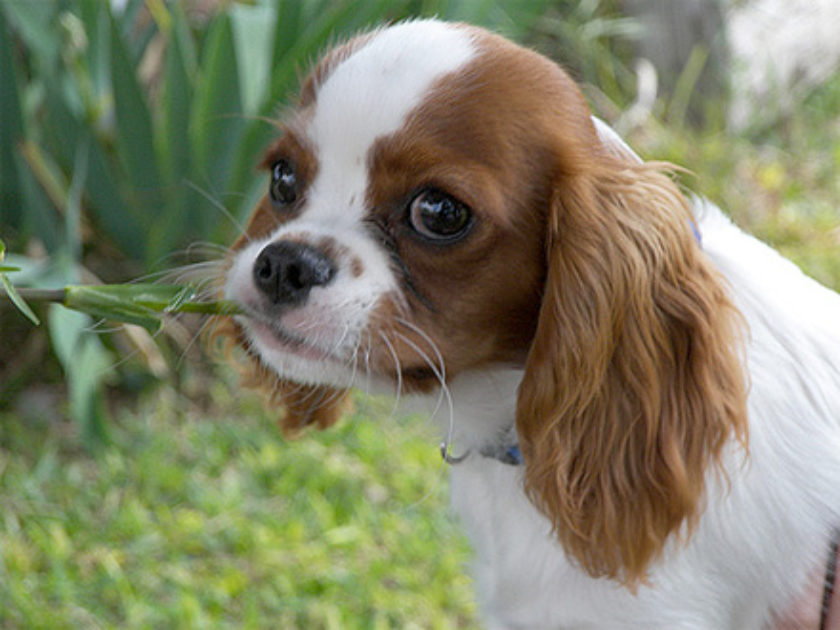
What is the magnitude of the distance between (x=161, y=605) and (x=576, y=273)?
5.18 ft

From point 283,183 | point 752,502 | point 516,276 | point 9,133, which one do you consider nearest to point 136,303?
point 283,183

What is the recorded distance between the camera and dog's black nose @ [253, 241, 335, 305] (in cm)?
152

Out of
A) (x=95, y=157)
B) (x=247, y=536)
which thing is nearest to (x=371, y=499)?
(x=247, y=536)

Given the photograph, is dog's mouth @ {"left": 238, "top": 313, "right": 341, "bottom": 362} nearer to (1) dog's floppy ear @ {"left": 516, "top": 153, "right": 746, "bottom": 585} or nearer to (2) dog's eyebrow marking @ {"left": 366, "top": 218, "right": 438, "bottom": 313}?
(2) dog's eyebrow marking @ {"left": 366, "top": 218, "right": 438, "bottom": 313}

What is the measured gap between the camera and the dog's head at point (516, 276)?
60.6 inches

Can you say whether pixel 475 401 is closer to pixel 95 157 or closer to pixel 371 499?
pixel 371 499

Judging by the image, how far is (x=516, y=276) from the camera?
1620mm

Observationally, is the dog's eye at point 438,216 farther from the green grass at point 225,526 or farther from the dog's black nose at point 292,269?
the green grass at point 225,526

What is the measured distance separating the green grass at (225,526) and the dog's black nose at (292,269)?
1272 mm

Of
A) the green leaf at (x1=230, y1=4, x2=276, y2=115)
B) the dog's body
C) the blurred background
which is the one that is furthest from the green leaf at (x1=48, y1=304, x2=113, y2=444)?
the dog's body

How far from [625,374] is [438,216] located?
0.37 m

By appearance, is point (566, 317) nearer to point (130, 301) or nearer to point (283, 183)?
point (283, 183)

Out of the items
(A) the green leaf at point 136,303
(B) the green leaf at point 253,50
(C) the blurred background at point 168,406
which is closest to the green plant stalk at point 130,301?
(A) the green leaf at point 136,303

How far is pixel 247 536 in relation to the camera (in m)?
2.85
